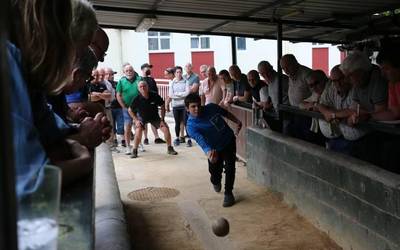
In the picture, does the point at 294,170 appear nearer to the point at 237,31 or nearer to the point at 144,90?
the point at 237,31

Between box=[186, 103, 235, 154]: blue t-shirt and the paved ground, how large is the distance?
0.81 meters

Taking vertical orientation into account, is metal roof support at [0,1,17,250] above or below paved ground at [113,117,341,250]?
above

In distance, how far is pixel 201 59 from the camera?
27656 mm

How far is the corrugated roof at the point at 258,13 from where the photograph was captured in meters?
6.20

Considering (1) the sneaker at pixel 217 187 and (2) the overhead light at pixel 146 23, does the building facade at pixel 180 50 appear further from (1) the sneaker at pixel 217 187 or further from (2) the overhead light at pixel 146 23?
(1) the sneaker at pixel 217 187

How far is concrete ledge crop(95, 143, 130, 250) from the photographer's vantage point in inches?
137

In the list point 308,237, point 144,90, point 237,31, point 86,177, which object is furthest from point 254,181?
point 86,177

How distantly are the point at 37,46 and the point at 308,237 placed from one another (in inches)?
172

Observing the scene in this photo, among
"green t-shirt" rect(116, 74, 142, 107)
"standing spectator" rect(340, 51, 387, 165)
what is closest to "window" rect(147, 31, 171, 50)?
"green t-shirt" rect(116, 74, 142, 107)

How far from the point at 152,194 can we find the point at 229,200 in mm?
1343

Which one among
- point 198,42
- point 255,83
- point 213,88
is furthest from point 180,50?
point 255,83

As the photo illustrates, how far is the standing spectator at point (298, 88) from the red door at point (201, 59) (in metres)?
21.2

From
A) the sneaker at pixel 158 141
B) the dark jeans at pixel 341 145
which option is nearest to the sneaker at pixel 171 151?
the sneaker at pixel 158 141

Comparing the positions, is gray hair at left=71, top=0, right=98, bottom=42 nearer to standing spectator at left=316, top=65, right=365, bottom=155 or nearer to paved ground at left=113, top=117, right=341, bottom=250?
standing spectator at left=316, top=65, right=365, bottom=155
